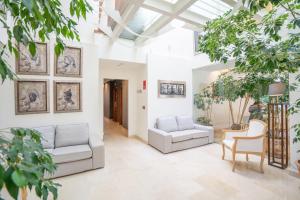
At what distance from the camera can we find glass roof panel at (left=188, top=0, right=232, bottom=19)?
2.64m

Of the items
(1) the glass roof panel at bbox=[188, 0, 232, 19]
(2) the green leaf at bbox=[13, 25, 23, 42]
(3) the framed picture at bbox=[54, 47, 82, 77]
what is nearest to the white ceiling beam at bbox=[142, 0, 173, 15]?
(1) the glass roof panel at bbox=[188, 0, 232, 19]

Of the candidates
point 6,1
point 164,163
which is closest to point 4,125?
point 164,163

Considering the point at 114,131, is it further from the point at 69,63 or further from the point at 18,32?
the point at 18,32

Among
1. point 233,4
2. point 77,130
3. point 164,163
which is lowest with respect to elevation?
point 164,163

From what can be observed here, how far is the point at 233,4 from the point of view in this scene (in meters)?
2.40

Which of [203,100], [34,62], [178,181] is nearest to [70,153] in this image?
[178,181]

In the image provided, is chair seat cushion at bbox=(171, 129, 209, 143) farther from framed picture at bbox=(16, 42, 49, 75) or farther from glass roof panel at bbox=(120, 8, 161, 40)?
framed picture at bbox=(16, 42, 49, 75)

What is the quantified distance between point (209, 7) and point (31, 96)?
3.81 m

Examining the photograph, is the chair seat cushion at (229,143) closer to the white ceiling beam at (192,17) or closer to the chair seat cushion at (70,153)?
the white ceiling beam at (192,17)

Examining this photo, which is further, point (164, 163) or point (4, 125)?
point (164, 163)

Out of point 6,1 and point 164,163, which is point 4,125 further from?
point 6,1

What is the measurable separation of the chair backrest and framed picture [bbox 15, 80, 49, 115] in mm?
4337

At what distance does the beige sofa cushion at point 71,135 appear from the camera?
3.13 m

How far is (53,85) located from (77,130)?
112 centimetres
